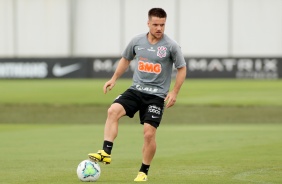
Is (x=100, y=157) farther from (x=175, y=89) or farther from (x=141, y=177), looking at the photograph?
(x=175, y=89)

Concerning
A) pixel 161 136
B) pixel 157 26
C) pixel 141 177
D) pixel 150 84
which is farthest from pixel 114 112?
pixel 161 136

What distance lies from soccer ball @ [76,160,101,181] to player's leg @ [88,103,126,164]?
95 mm

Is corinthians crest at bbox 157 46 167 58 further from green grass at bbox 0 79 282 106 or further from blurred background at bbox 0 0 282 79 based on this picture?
blurred background at bbox 0 0 282 79

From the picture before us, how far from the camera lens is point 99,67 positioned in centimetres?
4241

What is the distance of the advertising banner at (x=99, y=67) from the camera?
136 feet

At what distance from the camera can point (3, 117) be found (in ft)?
82.1

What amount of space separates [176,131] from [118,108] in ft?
28.1

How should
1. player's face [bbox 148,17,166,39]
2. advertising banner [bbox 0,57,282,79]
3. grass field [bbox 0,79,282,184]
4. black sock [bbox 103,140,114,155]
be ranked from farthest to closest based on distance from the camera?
advertising banner [bbox 0,57,282,79] < grass field [bbox 0,79,282,184] < player's face [bbox 148,17,166,39] < black sock [bbox 103,140,114,155]

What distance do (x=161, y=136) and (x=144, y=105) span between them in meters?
7.02

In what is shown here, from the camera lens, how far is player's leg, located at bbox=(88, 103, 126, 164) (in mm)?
11289

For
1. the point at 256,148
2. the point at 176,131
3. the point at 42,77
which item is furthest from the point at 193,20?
the point at 256,148

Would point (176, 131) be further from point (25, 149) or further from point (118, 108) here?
point (118, 108)

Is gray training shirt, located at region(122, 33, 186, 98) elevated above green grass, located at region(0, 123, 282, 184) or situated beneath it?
elevated above

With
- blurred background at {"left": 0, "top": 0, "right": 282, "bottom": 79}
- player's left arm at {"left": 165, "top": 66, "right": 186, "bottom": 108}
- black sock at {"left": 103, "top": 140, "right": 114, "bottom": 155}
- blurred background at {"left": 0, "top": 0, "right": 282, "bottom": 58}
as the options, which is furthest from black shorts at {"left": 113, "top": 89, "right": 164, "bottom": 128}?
blurred background at {"left": 0, "top": 0, "right": 282, "bottom": 58}
